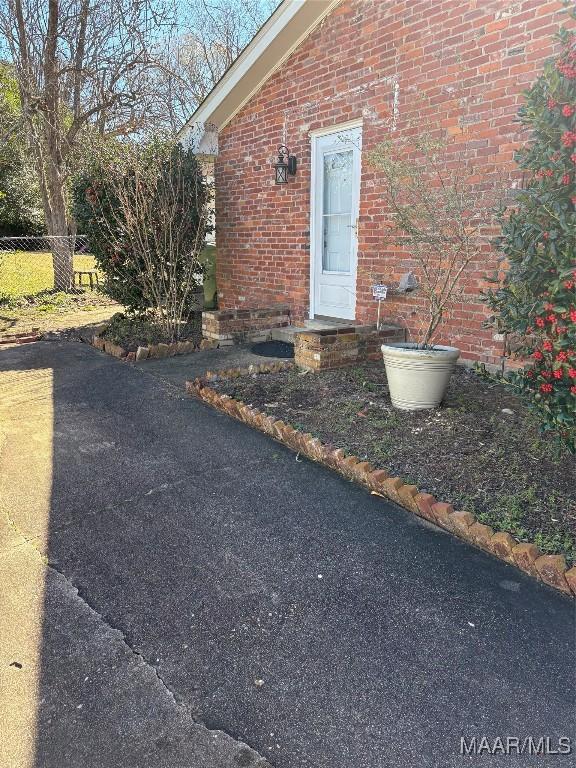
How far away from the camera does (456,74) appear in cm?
504

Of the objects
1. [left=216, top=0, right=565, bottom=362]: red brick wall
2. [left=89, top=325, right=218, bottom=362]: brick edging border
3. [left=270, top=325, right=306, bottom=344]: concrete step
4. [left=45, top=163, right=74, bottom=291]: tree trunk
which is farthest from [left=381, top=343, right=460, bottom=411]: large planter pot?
[left=45, top=163, right=74, bottom=291]: tree trunk

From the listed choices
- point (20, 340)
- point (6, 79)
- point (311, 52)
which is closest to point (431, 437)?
point (311, 52)

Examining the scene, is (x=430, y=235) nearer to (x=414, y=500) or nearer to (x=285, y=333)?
(x=285, y=333)

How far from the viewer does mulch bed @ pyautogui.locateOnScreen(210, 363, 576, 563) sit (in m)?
2.84

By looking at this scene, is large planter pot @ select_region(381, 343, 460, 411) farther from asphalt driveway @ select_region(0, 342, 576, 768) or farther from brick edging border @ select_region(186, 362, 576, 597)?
asphalt driveway @ select_region(0, 342, 576, 768)

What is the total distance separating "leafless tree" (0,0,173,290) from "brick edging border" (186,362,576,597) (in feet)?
30.3

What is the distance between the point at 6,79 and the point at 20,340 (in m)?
8.71

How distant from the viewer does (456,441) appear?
12.1 feet

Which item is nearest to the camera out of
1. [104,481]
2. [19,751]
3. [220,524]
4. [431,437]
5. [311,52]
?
[19,751]

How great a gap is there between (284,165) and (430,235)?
112 inches

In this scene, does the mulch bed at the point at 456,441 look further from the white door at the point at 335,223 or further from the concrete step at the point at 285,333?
the concrete step at the point at 285,333

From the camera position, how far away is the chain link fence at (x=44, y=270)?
11.9 m

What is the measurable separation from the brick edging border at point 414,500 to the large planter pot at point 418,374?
0.87m

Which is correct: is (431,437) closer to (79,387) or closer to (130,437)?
(130,437)
